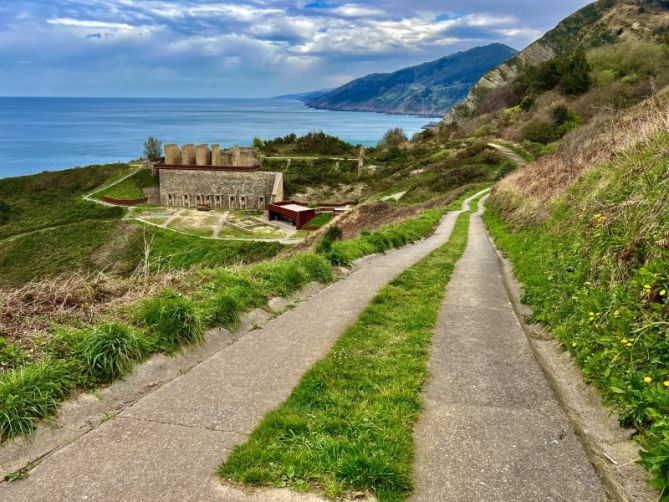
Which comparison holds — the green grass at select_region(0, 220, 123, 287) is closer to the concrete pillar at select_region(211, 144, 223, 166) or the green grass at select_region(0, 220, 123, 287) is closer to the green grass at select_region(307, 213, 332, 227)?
the concrete pillar at select_region(211, 144, 223, 166)

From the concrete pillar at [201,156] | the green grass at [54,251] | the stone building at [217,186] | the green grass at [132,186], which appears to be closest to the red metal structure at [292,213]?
the stone building at [217,186]

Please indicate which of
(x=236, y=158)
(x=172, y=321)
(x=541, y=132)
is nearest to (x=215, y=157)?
(x=236, y=158)

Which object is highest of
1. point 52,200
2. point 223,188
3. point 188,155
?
point 188,155

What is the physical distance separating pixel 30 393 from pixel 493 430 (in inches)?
203

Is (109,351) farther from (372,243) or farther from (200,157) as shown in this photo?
(200,157)

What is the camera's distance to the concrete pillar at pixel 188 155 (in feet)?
240

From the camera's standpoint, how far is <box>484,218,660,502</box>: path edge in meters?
4.05

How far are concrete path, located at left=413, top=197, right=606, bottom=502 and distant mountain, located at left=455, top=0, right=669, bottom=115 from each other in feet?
381

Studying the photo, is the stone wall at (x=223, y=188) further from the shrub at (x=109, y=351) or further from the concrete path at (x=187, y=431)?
the shrub at (x=109, y=351)

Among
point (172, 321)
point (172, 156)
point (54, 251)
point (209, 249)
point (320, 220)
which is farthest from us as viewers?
point (172, 156)

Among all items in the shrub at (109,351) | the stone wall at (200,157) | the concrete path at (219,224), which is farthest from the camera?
the stone wall at (200,157)

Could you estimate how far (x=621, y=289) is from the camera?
20.5 feet

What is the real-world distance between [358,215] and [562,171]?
73.7ft

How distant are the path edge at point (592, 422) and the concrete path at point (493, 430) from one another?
104 mm
